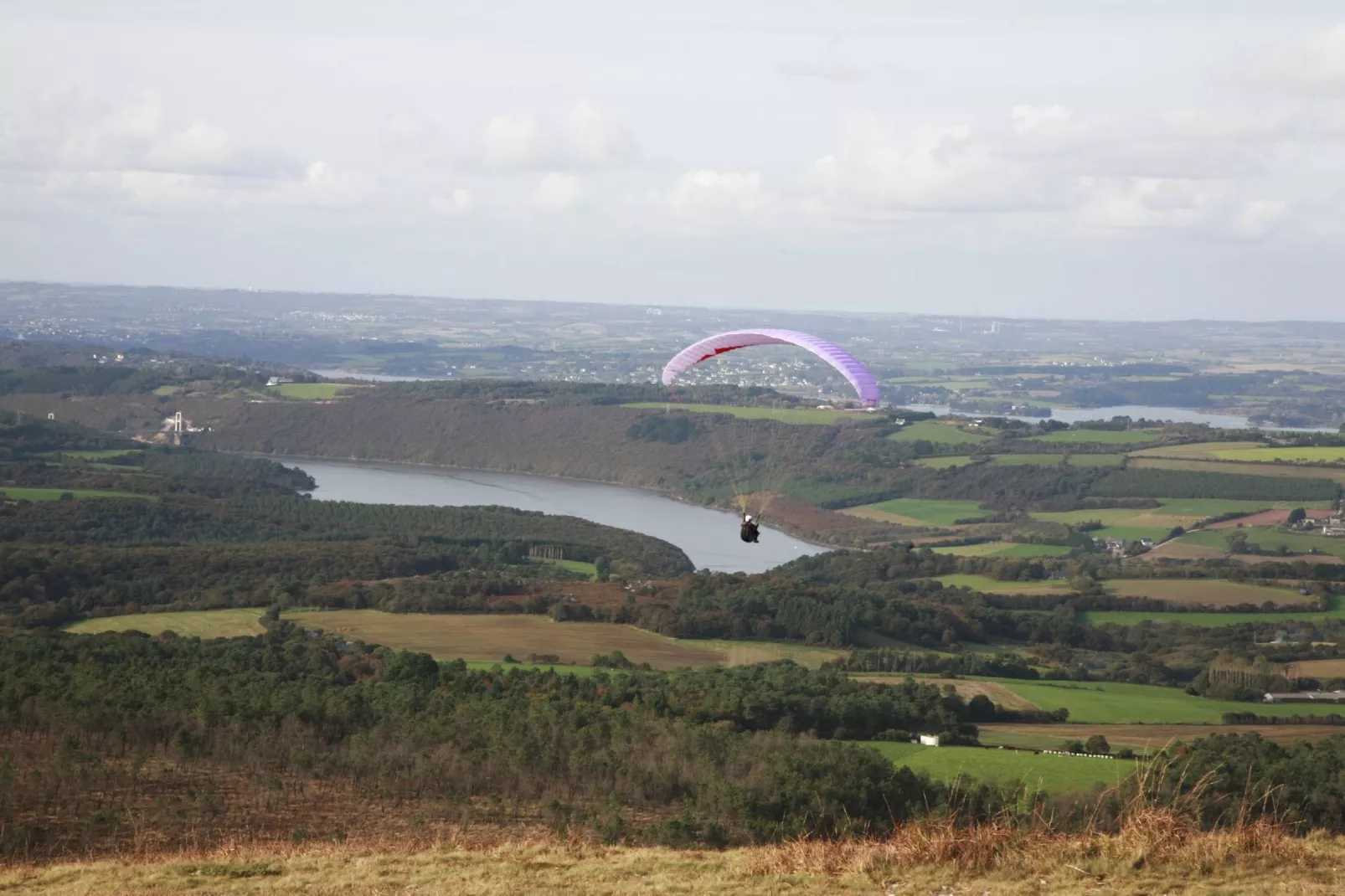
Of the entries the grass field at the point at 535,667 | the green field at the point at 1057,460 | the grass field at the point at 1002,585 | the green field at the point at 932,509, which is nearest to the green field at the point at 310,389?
the green field at the point at 932,509

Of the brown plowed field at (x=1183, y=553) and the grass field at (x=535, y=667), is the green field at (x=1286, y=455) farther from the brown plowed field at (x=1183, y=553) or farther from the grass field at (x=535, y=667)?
the grass field at (x=535, y=667)

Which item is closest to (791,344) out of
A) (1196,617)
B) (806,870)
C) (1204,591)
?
(806,870)

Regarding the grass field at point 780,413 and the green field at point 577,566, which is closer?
the green field at point 577,566

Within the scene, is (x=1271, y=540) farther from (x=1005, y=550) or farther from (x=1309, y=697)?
(x=1309, y=697)

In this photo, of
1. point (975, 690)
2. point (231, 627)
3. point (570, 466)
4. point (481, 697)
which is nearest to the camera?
point (481, 697)

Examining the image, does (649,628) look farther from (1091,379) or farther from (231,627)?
(1091,379)

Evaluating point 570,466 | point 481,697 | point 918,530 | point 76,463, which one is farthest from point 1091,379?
point 481,697

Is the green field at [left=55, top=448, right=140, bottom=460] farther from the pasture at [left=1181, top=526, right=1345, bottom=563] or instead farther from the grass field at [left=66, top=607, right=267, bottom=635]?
the pasture at [left=1181, top=526, right=1345, bottom=563]
